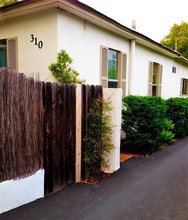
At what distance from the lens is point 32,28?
5633mm

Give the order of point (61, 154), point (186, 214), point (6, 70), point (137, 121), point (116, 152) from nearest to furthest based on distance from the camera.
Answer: point (6, 70), point (186, 214), point (61, 154), point (116, 152), point (137, 121)

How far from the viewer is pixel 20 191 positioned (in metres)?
3.08

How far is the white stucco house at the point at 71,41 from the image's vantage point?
5207 mm

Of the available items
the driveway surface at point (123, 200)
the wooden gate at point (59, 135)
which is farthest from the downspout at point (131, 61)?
the wooden gate at point (59, 135)

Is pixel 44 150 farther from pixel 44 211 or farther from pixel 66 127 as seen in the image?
pixel 44 211

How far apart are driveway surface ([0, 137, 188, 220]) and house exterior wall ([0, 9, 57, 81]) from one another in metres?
2.86

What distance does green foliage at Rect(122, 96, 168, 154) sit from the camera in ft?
19.9

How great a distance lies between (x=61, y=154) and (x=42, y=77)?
8.33ft

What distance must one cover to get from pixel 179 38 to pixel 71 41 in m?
22.2

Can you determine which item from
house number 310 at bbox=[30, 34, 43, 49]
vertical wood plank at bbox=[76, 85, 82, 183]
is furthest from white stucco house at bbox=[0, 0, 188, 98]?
vertical wood plank at bbox=[76, 85, 82, 183]

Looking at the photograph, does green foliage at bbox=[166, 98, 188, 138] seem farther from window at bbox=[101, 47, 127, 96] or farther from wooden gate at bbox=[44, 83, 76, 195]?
wooden gate at bbox=[44, 83, 76, 195]

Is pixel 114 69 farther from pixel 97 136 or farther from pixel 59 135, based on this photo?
pixel 59 135

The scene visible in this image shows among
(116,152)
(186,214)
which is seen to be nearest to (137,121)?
(116,152)

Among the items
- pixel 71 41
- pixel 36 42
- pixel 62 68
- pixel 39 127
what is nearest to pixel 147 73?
pixel 71 41
